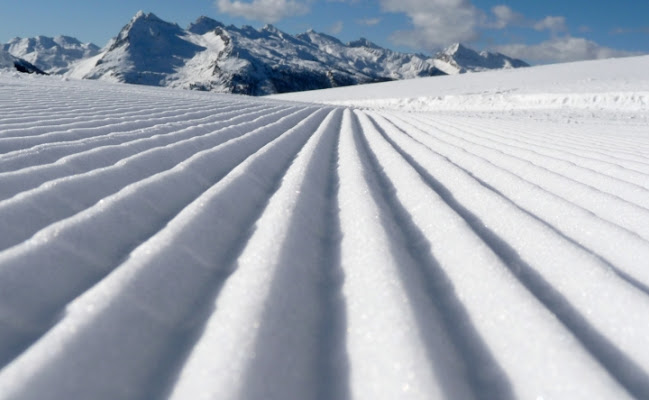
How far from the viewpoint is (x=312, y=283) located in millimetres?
1265

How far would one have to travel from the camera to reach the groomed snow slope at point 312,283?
0.88 meters

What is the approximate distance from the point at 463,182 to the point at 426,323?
1479 millimetres

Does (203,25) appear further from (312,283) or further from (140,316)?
(140,316)

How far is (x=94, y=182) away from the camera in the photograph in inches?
76.4

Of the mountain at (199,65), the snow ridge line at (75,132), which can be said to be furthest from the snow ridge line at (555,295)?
the mountain at (199,65)

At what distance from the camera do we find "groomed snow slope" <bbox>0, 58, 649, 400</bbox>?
875 millimetres

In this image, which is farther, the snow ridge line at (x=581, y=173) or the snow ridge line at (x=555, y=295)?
the snow ridge line at (x=581, y=173)

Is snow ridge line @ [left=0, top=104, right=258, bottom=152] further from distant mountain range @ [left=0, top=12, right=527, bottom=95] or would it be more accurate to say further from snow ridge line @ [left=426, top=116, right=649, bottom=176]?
distant mountain range @ [left=0, top=12, right=527, bottom=95]

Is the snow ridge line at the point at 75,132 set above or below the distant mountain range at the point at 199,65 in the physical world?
above

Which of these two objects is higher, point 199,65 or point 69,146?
point 69,146

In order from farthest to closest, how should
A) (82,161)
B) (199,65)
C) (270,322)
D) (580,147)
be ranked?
(199,65) → (580,147) → (82,161) → (270,322)

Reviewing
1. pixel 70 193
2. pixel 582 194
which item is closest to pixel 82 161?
pixel 70 193

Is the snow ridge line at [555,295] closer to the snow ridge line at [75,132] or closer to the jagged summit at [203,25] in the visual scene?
the snow ridge line at [75,132]

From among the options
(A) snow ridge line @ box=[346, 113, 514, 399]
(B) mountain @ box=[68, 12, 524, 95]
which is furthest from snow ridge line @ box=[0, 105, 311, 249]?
(B) mountain @ box=[68, 12, 524, 95]
